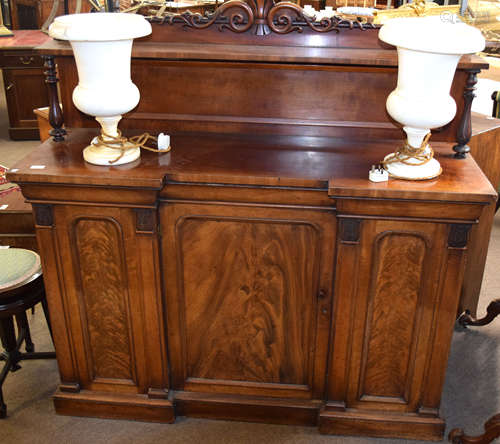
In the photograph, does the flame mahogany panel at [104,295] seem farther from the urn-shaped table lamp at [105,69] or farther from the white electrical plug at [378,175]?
the white electrical plug at [378,175]

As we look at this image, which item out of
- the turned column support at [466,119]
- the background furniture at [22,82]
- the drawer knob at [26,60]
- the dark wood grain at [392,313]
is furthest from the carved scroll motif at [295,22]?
the drawer knob at [26,60]

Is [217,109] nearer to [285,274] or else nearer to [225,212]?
[225,212]

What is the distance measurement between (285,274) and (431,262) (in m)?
0.45

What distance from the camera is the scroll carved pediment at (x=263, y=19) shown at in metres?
1.91

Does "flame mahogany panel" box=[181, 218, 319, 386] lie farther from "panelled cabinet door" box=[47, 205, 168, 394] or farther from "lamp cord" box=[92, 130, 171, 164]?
"lamp cord" box=[92, 130, 171, 164]

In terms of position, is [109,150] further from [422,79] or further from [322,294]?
[422,79]

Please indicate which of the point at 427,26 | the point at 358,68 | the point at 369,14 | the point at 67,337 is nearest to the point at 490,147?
the point at 358,68

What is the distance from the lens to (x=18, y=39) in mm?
4898

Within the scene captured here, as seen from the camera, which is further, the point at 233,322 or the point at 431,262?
the point at 233,322

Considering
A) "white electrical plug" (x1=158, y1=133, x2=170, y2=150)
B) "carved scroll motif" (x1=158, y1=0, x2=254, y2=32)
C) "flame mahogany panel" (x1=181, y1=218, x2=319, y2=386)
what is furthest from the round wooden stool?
"carved scroll motif" (x1=158, y1=0, x2=254, y2=32)

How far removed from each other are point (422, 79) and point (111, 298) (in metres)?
1.19

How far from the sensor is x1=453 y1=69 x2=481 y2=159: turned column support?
180cm

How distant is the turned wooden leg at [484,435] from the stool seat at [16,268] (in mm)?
1576

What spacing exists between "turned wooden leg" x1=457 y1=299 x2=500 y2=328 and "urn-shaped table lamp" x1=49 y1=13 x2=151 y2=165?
1.70 meters
